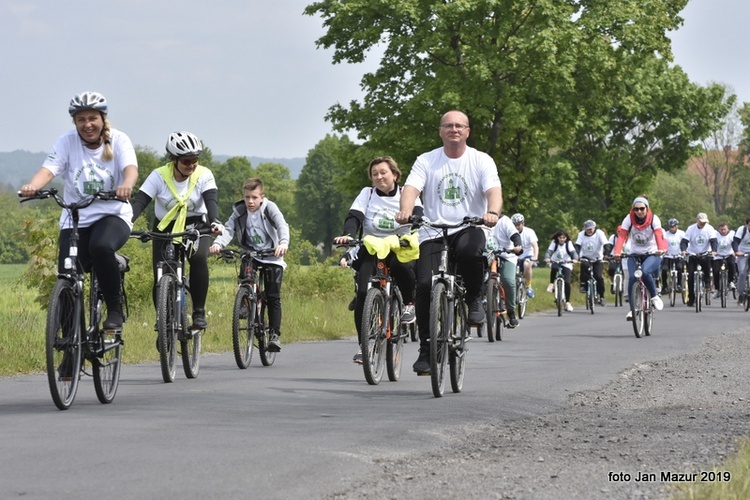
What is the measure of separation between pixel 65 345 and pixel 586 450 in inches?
139

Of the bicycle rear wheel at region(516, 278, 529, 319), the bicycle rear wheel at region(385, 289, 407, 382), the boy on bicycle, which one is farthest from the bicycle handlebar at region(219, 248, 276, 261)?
the bicycle rear wheel at region(516, 278, 529, 319)

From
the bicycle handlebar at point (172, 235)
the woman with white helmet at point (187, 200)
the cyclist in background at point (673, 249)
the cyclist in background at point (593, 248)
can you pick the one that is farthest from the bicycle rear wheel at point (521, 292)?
the bicycle handlebar at point (172, 235)

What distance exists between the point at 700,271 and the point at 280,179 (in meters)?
121

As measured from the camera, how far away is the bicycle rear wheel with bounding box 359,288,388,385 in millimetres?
10594

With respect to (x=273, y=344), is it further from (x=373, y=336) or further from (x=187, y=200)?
(x=373, y=336)

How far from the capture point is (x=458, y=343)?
10.2 meters

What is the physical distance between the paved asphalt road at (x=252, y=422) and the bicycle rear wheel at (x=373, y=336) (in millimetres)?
170

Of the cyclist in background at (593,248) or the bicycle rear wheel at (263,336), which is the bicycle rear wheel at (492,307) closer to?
the bicycle rear wheel at (263,336)

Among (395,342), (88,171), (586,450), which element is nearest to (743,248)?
(395,342)

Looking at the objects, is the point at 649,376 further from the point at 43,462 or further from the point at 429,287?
the point at 43,462

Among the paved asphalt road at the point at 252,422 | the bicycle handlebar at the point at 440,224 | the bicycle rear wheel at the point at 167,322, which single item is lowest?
the paved asphalt road at the point at 252,422

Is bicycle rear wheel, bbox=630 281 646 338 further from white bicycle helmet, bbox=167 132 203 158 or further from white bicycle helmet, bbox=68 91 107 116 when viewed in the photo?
white bicycle helmet, bbox=68 91 107 116

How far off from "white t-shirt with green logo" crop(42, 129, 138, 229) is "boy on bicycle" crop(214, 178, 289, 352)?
3601 millimetres

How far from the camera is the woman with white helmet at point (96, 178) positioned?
30.5 feet
